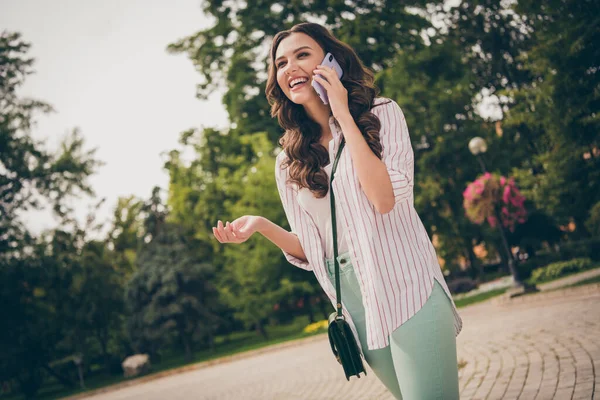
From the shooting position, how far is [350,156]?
2143 mm

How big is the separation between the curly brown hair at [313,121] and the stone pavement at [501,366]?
3.61 metres

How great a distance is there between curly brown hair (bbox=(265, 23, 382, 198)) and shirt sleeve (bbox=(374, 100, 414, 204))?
1.4 inches

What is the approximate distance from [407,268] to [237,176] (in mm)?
22804

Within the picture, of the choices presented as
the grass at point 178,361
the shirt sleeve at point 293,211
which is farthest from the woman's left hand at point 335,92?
the grass at point 178,361

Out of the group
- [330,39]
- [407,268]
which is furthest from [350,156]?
[330,39]

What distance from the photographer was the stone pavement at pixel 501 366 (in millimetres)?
5406

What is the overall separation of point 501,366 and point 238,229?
553 centimetres

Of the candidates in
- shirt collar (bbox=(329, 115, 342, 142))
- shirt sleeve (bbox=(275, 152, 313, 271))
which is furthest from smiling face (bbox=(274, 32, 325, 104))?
shirt sleeve (bbox=(275, 152, 313, 271))

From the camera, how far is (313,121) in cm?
258

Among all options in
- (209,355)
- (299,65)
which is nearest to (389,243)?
(299,65)

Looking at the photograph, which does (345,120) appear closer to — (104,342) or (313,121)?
(313,121)

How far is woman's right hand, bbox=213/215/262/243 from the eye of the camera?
2.34 m

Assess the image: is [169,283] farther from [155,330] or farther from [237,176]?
[237,176]

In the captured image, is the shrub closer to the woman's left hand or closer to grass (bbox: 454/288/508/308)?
grass (bbox: 454/288/508/308)
